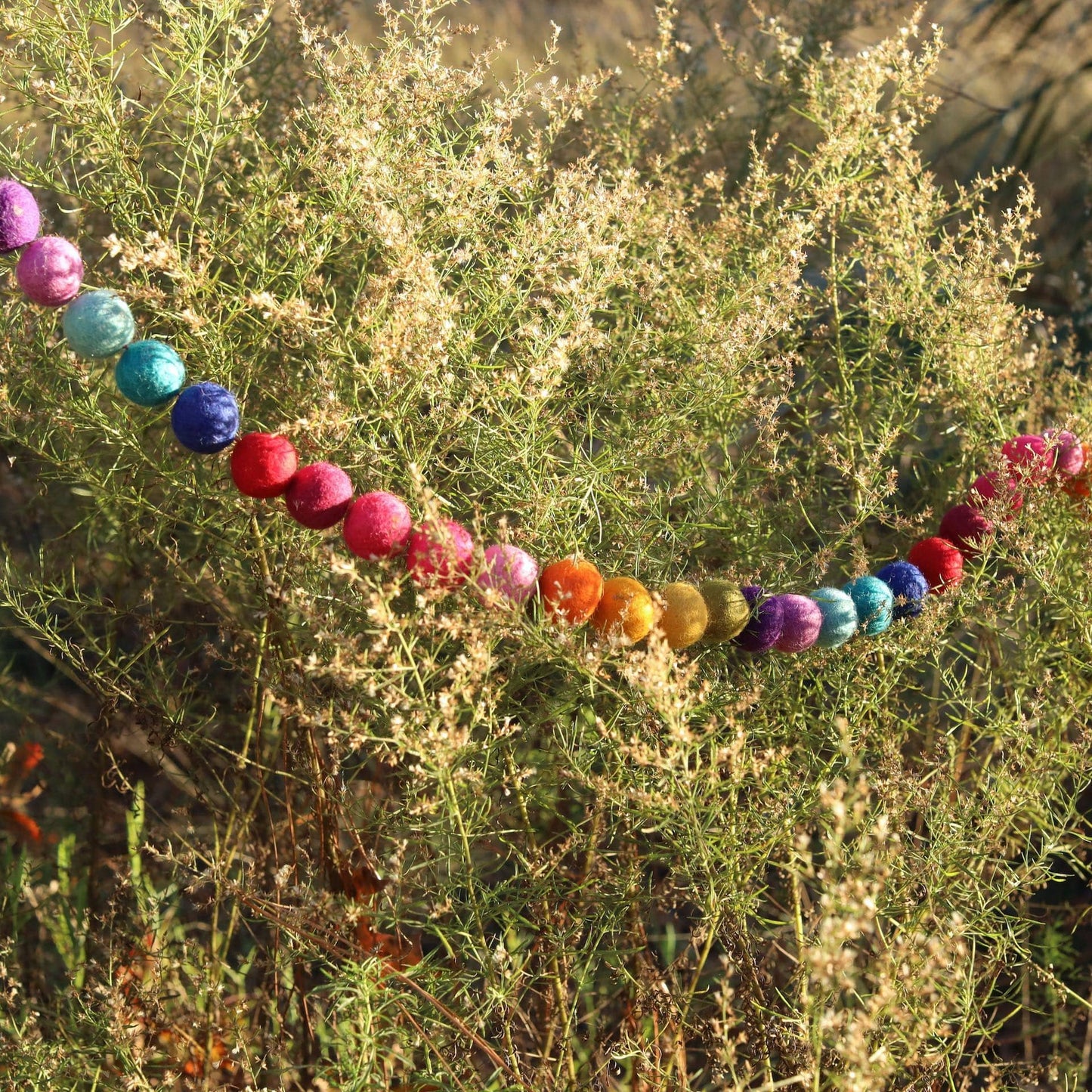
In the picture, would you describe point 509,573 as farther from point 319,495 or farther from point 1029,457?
point 1029,457

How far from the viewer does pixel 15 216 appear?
1.38 m

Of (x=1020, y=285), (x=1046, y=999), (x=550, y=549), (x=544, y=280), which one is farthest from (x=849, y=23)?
(x=1046, y=999)

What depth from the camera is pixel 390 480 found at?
4.57 feet

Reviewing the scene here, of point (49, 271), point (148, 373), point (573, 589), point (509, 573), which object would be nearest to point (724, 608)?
point (573, 589)

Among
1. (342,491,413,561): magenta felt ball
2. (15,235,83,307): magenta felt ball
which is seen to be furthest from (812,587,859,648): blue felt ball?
(15,235,83,307): magenta felt ball

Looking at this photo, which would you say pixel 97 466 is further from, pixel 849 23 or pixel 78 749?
pixel 849 23

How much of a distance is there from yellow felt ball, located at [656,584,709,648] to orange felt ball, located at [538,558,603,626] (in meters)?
0.10

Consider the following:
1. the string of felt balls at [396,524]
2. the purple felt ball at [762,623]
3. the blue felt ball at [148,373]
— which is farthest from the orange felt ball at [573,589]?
the blue felt ball at [148,373]

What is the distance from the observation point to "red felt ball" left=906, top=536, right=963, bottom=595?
62.1 inches

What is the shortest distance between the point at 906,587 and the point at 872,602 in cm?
9

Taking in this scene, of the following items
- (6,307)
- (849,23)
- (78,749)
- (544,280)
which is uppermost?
(849,23)

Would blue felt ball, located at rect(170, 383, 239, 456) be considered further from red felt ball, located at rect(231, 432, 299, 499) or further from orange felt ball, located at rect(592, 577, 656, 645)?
orange felt ball, located at rect(592, 577, 656, 645)

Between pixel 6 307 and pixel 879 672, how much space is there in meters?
1.21

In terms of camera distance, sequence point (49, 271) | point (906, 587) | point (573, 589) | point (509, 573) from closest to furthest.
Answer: point (509, 573)
point (573, 589)
point (49, 271)
point (906, 587)
